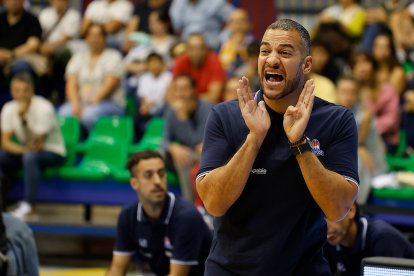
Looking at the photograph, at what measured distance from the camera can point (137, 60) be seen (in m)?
10.5

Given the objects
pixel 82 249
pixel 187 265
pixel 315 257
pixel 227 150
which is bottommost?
pixel 82 249

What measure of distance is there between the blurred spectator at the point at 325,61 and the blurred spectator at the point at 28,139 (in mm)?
2626

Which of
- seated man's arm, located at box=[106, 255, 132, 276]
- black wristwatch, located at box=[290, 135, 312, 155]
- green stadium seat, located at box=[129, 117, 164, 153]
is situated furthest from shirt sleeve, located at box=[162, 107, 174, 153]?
black wristwatch, located at box=[290, 135, 312, 155]

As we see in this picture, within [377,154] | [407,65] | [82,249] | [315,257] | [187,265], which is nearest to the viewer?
[315,257]

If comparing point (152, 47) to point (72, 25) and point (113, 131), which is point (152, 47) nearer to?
point (72, 25)

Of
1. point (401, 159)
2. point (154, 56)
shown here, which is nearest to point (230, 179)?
point (401, 159)

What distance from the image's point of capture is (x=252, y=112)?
3318mm

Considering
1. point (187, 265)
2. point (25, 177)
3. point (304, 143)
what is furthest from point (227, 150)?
point (25, 177)

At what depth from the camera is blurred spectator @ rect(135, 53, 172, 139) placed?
9.64 metres

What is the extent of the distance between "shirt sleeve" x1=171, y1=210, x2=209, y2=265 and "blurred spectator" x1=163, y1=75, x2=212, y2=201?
2.61 m

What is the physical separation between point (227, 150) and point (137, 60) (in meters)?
7.21

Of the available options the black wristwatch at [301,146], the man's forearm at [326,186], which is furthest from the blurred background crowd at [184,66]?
the black wristwatch at [301,146]

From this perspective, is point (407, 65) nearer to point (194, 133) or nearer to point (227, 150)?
point (194, 133)

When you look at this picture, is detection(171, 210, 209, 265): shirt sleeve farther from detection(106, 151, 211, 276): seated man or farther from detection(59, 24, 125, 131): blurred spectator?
detection(59, 24, 125, 131): blurred spectator
